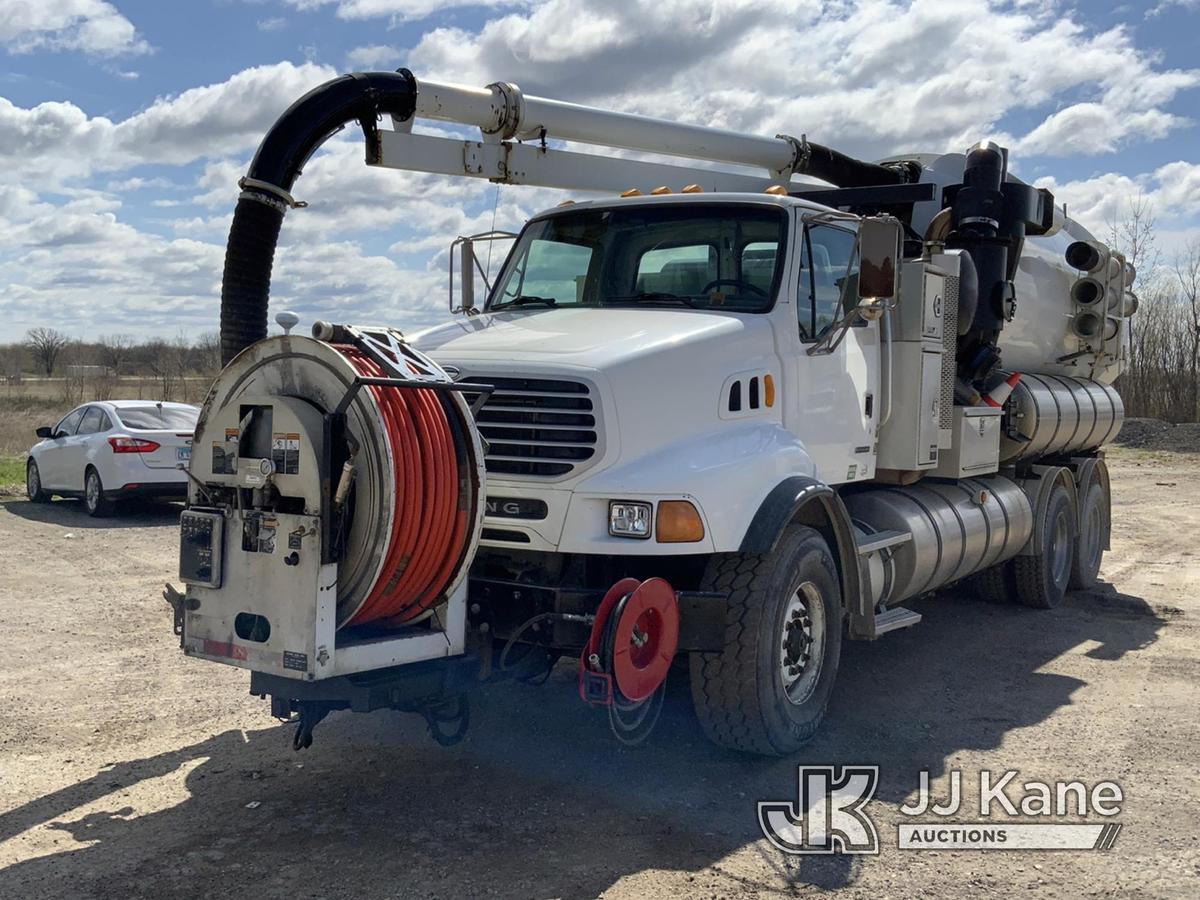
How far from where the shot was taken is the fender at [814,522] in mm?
5477

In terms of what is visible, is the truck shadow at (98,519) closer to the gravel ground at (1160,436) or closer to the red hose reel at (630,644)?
the red hose reel at (630,644)

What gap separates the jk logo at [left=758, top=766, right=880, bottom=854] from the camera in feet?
15.9

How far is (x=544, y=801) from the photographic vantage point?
531 centimetres

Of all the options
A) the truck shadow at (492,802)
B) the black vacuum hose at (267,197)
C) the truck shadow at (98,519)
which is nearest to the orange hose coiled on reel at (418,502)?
the truck shadow at (492,802)

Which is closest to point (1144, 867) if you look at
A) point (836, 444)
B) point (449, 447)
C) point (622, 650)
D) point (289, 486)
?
point (622, 650)

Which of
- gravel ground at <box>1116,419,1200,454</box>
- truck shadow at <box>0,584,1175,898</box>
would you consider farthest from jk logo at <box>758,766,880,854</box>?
gravel ground at <box>1116,419,1200,454</box>

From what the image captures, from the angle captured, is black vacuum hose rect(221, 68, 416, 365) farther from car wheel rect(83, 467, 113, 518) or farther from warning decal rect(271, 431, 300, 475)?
car wheel rect(83, 467, 113, 518)

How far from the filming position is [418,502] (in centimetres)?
467

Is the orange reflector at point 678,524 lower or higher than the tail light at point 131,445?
higher

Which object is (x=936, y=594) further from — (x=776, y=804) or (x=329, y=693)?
(x=329, y=693)

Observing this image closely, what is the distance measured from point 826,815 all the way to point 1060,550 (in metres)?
6.16

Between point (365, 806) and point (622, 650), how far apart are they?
1.40 meters

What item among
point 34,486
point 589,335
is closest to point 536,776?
point 589,335

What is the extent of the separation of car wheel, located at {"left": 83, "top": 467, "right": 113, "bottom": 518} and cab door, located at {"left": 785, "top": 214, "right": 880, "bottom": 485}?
11139mm
